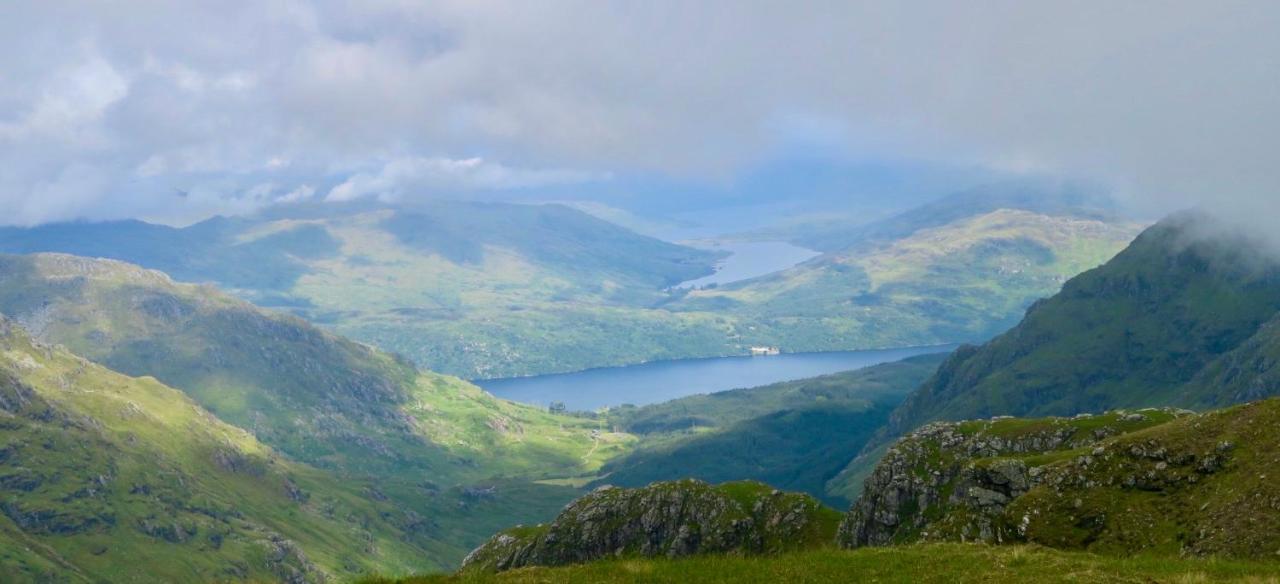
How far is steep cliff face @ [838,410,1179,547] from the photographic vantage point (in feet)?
260

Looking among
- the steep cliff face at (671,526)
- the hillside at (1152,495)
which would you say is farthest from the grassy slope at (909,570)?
the steep cliff face at (671,526)

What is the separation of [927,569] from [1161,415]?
2440 inches

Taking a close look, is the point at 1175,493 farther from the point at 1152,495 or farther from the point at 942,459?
the point at 942,459

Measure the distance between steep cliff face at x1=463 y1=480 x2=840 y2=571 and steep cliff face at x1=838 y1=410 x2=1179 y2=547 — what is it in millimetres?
12392

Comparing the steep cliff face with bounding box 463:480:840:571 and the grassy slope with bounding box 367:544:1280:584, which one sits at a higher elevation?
the grassy slope with bounding box 367:544:1280:584

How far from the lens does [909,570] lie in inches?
1264

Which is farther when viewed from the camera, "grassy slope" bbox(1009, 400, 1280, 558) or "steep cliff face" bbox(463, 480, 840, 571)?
"steep cliff face" bbox(463, 480, 840, 571)

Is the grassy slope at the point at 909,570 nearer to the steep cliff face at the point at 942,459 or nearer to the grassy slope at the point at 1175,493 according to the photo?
the grassy slope at the point at 1175,493

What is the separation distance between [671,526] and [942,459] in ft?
142

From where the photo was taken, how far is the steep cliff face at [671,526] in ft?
341

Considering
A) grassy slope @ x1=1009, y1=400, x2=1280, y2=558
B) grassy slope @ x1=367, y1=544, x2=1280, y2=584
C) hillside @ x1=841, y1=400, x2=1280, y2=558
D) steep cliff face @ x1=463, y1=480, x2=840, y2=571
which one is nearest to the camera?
grassy slope @ x1=367, y1=544, x2=1280, y2=584

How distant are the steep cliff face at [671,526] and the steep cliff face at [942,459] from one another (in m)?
12.4

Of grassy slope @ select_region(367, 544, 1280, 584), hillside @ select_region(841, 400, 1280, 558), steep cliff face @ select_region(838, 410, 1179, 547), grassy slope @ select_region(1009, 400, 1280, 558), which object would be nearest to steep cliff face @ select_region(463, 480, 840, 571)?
steep cliff face @ select_region(838, 410, 1179, 547)

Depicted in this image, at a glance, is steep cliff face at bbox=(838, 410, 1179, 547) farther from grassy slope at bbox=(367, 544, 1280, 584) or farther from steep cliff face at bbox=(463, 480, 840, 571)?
grassy slope at bbox=(367, 544, 1280, 584)
